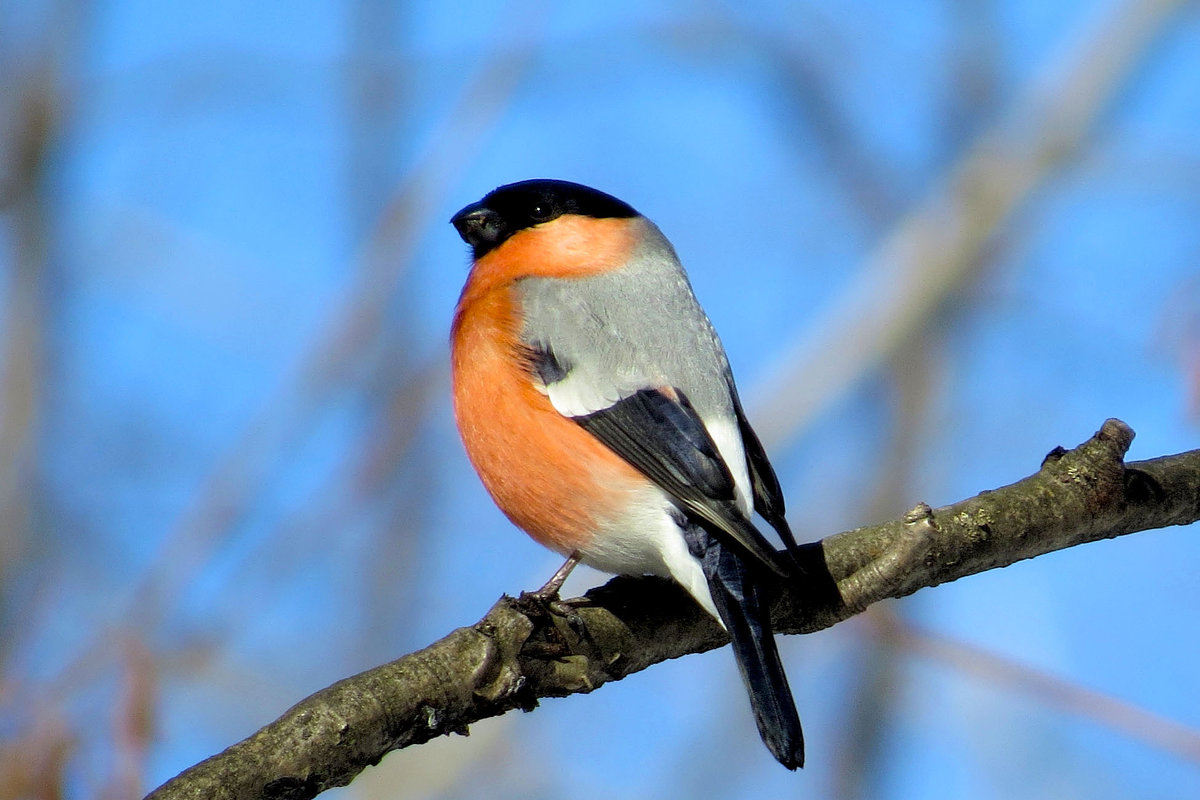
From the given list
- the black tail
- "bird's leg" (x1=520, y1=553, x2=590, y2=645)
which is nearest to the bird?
the black tail

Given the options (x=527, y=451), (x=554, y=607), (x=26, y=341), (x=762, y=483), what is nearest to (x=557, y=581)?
(x=527, y=451)

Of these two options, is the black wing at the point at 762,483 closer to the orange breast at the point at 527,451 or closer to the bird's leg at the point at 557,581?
the orange breast at the point at 527,451

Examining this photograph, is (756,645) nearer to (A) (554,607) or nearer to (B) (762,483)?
(A) (554,607)

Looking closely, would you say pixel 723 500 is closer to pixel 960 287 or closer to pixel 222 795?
pixel 222 795

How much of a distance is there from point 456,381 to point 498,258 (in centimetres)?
53

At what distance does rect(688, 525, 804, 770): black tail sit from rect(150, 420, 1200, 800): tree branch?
0.17 metres

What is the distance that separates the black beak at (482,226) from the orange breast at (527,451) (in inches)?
20.1

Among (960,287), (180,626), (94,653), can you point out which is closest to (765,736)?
(94,653)

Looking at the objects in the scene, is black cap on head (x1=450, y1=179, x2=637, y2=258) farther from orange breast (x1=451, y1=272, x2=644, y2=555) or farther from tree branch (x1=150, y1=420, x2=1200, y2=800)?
tree branch (x1=150, y1=420, x2=1200, y2=800)

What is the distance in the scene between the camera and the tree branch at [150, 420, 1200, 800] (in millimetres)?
2133

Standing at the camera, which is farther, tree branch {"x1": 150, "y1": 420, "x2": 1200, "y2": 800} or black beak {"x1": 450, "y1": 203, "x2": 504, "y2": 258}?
black beak {"x1": 450, "y1": 203, "x2": 504, "y2": 258}

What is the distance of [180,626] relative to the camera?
14.6 ft

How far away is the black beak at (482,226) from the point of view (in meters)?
3.79

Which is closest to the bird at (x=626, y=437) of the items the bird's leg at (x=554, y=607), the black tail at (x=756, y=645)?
the black tail at (x=756, y=645)
